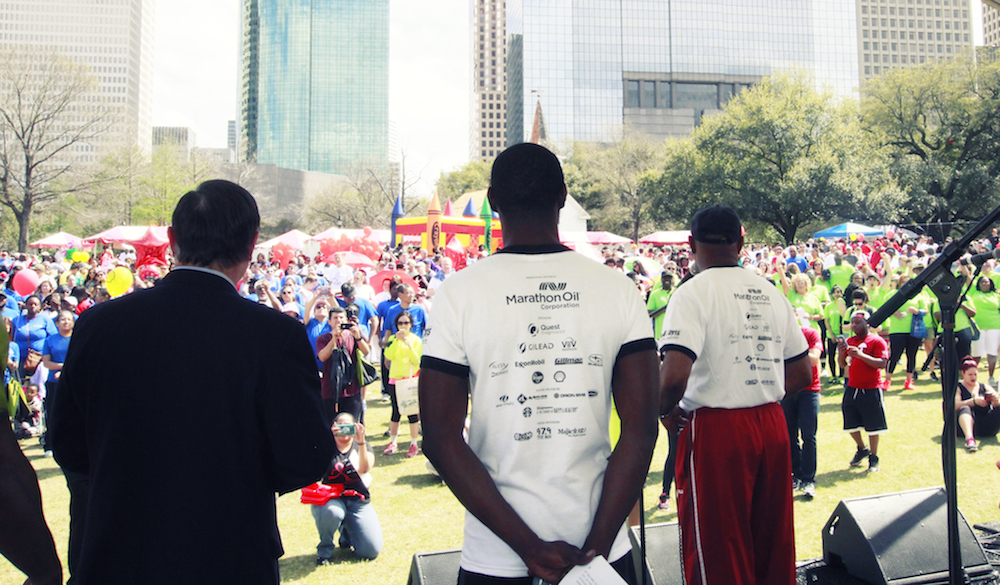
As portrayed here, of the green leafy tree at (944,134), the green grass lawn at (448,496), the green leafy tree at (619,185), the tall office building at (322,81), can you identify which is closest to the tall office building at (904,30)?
the tall office building at (322,81)

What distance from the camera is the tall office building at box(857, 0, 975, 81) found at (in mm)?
153750

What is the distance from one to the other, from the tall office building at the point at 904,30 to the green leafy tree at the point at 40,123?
158 meters

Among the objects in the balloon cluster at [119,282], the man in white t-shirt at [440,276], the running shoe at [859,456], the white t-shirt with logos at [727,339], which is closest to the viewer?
the white t-shirt with logos at [727,339]

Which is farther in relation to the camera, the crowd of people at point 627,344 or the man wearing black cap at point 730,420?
the man wearing black cap at point 730,420

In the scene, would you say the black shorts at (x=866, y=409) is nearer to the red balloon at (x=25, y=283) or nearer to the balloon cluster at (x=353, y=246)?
the red balloon at (x=25, y=283)

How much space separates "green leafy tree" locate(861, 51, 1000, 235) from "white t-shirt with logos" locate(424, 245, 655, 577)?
48103 millimetres

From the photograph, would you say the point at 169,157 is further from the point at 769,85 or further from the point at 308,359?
the point at 308,359

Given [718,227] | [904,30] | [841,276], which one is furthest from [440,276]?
[904,30]

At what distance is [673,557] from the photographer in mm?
3951

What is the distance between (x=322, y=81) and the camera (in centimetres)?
14338

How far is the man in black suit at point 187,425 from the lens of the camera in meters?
1.79

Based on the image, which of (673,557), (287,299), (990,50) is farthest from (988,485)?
(990,50)

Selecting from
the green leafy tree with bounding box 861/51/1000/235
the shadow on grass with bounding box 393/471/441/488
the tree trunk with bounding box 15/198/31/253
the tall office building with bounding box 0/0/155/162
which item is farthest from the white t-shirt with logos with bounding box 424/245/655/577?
the tall office building with bounding box 0/0/155/162

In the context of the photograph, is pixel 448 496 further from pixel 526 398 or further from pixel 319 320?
pixel 526 398
